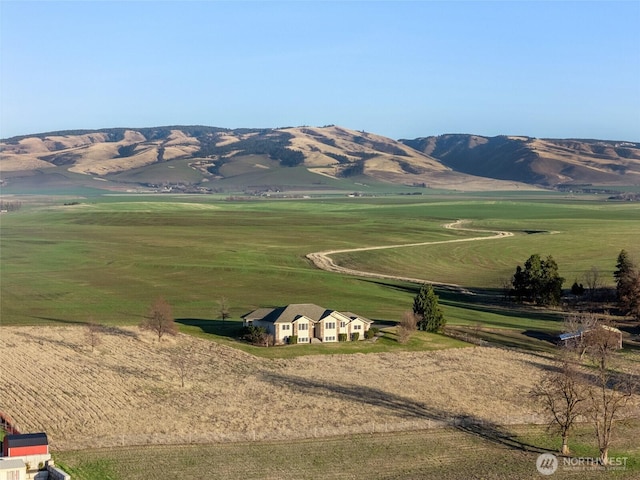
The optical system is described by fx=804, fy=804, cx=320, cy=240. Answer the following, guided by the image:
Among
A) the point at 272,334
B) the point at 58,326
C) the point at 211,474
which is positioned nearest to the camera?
the point at 211,474

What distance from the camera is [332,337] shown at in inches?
2857

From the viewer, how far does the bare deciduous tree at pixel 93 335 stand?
67438 millimetres

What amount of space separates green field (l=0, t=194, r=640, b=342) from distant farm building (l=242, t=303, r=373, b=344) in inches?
371

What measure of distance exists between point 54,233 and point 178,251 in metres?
38.5

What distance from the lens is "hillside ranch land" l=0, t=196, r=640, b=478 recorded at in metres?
46.5

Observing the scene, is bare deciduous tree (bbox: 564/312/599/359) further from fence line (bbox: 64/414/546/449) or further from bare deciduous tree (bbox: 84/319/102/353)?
bare deciduous tree (bbox: 84/319/102/353)

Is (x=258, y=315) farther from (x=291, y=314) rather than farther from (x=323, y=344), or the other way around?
(x=323, y=344)

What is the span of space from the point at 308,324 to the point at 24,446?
3609cm

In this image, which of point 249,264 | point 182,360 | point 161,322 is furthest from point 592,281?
point 182,360

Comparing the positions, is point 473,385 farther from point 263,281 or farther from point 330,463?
point 263,281

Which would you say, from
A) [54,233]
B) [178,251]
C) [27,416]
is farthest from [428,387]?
[54,233]

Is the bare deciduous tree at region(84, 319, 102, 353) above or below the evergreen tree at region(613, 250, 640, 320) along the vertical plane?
below

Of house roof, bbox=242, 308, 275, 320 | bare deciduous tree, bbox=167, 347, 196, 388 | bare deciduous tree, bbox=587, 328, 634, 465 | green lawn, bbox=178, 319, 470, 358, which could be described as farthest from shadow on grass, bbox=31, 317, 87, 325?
bare deciduous tree, bbox=587, 328, 634, 465

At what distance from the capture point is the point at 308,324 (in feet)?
237
